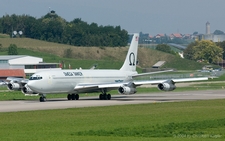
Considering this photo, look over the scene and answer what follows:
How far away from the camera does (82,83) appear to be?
231 ft

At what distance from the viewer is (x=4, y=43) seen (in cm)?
19712

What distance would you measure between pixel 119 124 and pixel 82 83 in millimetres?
32093

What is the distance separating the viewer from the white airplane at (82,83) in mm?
66000

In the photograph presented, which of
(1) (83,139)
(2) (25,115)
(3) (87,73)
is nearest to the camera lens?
(1) (83,139)

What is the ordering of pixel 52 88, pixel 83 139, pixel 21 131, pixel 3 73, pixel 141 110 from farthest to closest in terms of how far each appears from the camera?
1. pixel 3 73
2. pixel 52 88
3. pixel 141 110
4. pixel 21 131
5. pixel 83 139

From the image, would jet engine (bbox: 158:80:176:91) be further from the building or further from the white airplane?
the building

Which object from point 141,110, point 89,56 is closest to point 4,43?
point 89,56

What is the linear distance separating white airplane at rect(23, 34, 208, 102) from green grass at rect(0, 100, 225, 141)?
50.0 ft

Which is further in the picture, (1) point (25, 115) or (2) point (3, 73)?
(2) point (3, 73)

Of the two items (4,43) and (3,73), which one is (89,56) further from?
(3,73)

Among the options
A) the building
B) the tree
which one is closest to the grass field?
the building

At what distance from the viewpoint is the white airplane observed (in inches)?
2598

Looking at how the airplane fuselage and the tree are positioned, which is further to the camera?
the tree

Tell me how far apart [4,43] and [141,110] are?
152 meters
